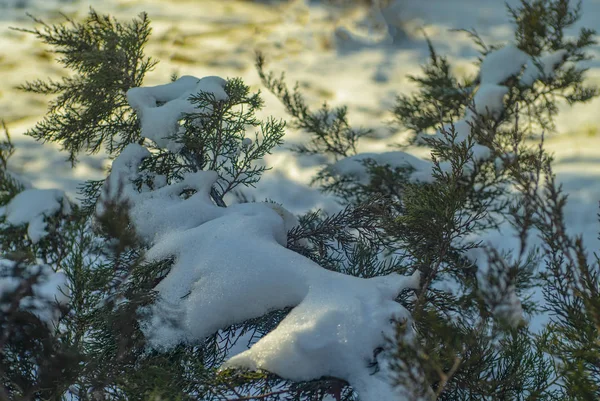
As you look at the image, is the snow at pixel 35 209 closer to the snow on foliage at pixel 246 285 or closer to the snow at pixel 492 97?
the snow on foliage at pixel 246 285

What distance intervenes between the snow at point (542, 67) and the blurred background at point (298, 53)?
3.15 metres

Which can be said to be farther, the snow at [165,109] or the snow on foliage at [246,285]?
the snow at [165,109]

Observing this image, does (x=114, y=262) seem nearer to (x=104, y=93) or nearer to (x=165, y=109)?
(x=165, y=109)

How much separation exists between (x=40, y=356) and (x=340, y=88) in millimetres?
6082

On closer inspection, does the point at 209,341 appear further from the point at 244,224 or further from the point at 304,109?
the point at 304,109

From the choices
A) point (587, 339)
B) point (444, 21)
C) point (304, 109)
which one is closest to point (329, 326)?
point (587, 339)

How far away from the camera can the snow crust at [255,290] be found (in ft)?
4.59

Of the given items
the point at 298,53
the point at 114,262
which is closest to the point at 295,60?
the point at 298,53

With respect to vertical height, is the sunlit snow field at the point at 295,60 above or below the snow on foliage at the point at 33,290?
above

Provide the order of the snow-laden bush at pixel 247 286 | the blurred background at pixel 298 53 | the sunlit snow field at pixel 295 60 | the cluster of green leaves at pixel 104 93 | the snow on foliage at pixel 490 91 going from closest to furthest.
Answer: the snow-laden bush at pixel 247 286
the cluster of green leaves at pixel 104 93
the snow on foliage at pixel 490 91
the sunlit snow field at pixel 295 60
the blurred background at pixel 298 53

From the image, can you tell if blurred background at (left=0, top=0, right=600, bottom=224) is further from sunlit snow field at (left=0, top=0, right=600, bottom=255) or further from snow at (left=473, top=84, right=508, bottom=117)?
snow at (left=473, top=84, right=508, bottom=117)

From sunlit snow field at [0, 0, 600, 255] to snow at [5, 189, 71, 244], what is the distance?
8.91 ft

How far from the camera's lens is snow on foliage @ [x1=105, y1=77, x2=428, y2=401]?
4.59 ft

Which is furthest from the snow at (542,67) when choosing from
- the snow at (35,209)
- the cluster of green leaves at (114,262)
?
the snow at (35,209)
